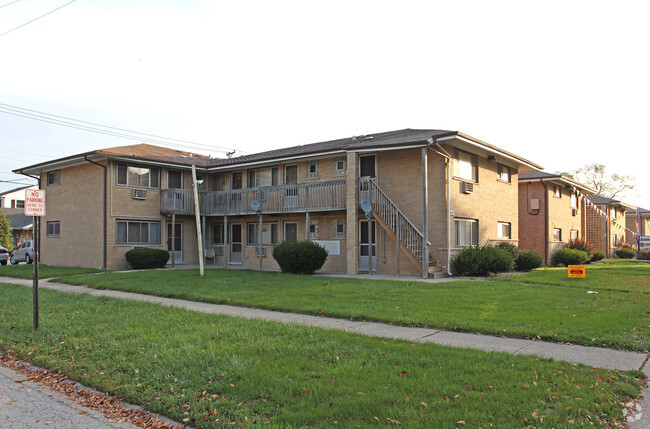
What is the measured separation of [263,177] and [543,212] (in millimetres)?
15453

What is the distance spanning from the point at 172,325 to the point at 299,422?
4934 mm

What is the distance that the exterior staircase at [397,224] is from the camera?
1852 centimetres

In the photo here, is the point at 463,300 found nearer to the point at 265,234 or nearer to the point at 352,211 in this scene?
the point at 352,211

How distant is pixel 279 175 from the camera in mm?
24438

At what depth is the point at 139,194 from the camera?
2400cm

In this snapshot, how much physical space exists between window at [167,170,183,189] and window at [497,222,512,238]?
54.0ft

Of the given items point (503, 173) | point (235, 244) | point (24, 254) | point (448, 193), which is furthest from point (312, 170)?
point (24, 254)

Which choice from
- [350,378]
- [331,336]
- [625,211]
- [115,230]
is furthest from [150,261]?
[625,211]

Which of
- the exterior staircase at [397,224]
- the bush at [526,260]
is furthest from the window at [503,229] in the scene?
the exterior staircase at [397,224]

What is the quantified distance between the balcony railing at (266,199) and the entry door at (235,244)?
1.46 meters

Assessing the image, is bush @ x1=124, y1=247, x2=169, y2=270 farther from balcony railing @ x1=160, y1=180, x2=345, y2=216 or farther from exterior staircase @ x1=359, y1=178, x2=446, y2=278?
exterior staircase @ x1=359, y1=178, x2=446, y2=278

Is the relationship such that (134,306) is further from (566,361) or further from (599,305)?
(599,305)

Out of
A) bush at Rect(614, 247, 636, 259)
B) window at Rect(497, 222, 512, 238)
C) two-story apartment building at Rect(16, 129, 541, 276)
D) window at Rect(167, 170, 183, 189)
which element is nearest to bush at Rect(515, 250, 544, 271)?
two-story apartment building at Rect(16, 129, 541, 276)

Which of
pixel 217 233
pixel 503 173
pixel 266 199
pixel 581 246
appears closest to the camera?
pixel 266 199
